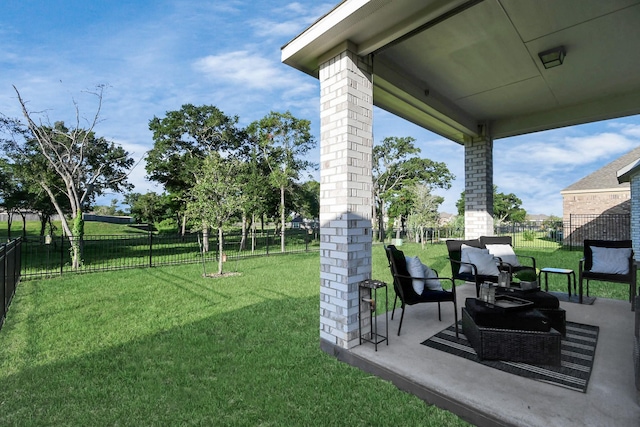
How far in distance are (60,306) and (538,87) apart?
8.36 metres

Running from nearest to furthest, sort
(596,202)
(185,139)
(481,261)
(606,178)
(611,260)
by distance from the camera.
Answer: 1. (611,260)
2. (481,261)
3. (596,202)
4. (606,178)
5. (185,139)

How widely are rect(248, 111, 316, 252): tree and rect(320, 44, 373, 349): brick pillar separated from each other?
42.6 ft

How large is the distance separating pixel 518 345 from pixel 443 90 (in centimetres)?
376

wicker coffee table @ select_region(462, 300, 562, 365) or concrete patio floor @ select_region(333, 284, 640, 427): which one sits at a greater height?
wicker coffee table @ select_region(462, 300, 562, 365)

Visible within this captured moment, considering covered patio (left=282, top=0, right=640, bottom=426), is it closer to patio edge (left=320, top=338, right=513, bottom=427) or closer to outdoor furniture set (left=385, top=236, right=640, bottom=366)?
patio edge (left=320, top=338, right=513, bottom=427)

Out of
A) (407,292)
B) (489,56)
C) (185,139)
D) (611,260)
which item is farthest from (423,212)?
(407,292)

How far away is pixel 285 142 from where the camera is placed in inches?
666

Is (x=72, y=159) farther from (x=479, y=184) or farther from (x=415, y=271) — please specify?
(x=479, y=184)

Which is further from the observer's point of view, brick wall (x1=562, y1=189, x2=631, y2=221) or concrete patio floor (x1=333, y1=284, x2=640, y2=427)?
brick wall (x1=562, y1=189, x2=631, y2=221)

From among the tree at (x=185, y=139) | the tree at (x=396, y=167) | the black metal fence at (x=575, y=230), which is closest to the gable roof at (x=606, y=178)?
the black metal fence at (x=575, y=230)

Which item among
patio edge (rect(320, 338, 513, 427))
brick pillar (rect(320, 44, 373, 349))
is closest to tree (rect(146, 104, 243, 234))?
brick pillar (rect(320, 44, 373, 349))

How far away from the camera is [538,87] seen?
4.64 metres

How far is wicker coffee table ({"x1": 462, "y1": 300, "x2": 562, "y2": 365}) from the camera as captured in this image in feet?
8.21

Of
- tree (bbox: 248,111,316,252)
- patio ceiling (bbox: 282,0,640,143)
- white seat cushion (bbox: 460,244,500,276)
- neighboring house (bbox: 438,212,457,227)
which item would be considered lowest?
white seat cushion (bbox: 460,244,500,276)
